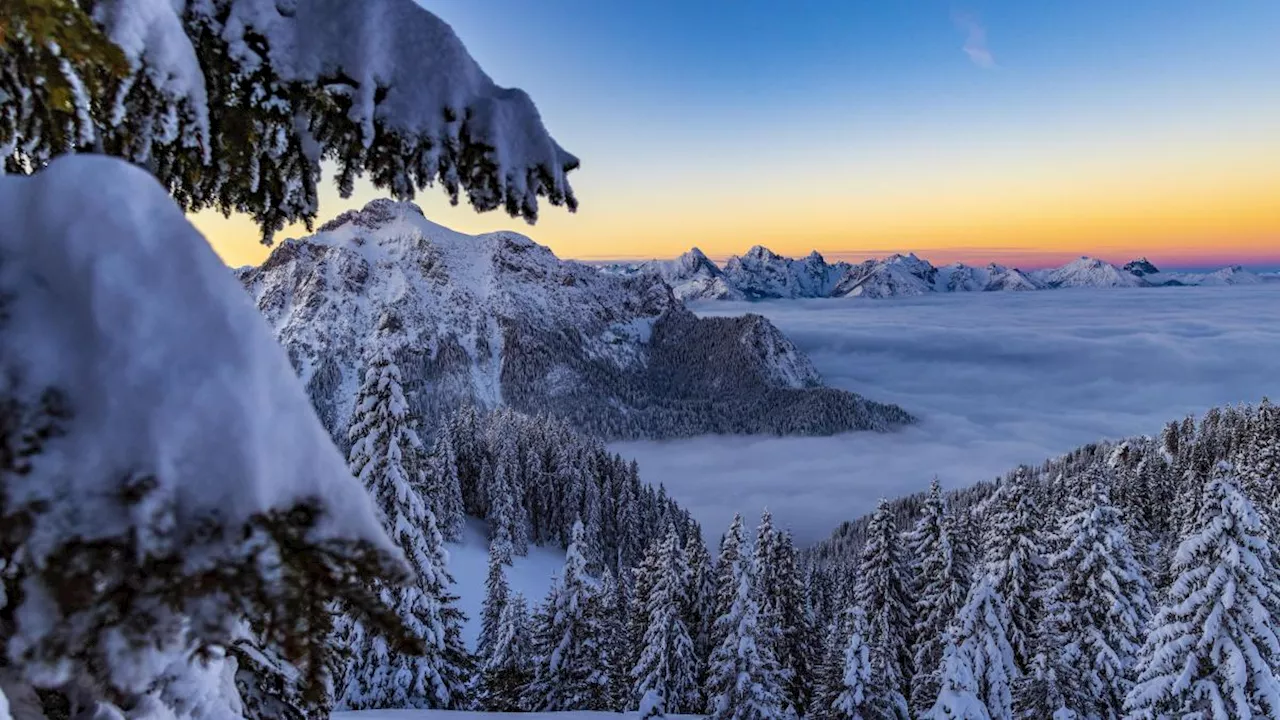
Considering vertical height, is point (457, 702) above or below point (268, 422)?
below

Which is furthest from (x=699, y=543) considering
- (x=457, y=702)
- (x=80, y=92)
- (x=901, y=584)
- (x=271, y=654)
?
(x=80, y=92)

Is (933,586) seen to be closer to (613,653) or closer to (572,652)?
(613,653)

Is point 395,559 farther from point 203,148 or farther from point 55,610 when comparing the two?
point 203,148

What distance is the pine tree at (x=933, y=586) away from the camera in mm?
21438

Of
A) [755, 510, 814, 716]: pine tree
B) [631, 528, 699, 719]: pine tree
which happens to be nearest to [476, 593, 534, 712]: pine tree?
[631, 528, 699, 719]: pine tree

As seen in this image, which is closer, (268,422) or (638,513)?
(268,422)

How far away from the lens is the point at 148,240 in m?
1.35

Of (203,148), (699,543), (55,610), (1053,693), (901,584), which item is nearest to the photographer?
(55,610)

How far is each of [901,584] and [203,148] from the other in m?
25.0

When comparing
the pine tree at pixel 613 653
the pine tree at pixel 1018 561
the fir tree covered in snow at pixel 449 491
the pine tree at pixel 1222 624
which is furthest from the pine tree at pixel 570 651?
the fir tree covered in snow at pixel 449 491

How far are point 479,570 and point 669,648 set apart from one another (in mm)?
32645

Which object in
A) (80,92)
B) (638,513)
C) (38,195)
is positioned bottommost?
(638,513)

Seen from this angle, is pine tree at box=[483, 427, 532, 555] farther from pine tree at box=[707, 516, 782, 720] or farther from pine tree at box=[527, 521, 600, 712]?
pine tree at box=[707, 516, 782, 720]

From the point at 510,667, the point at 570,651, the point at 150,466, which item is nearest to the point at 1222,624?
the point at 150,466
